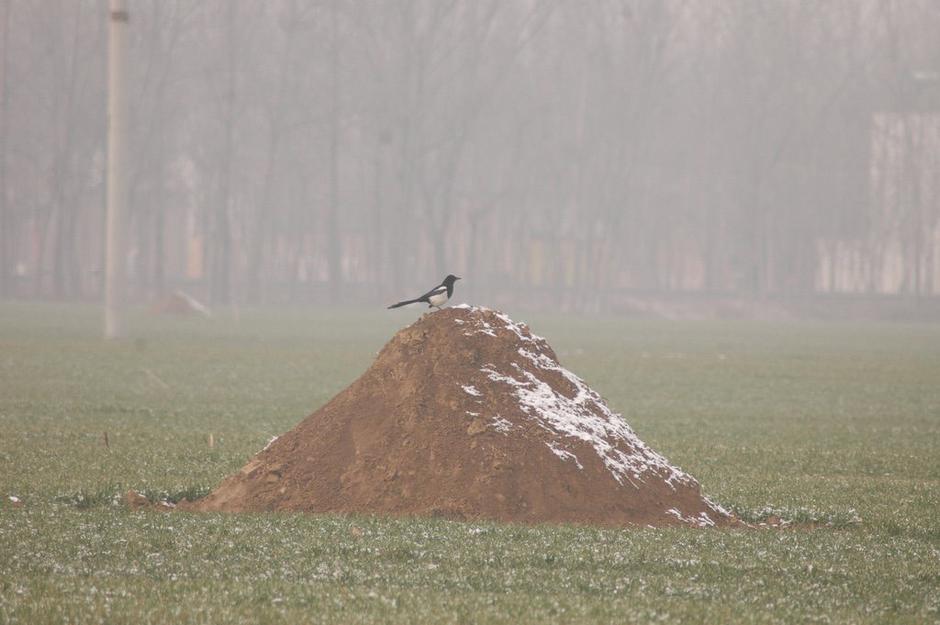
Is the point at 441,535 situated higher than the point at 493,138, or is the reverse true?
the point at 493,138

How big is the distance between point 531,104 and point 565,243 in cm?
2010

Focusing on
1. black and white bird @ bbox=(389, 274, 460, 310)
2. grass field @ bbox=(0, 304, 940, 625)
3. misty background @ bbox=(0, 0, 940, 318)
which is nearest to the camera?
grass field @ bbox=(0, 304, 940, 625)

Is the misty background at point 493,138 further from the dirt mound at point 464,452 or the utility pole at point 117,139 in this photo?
the dirt mound at point 464,452

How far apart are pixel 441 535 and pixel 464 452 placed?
4.01ft

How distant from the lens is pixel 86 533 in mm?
9078

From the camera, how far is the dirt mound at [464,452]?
1016 centimetres

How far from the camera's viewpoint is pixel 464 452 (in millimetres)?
10320

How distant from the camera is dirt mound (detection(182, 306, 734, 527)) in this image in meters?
10.2

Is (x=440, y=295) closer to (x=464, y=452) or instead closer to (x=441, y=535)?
(x=464, y=452)

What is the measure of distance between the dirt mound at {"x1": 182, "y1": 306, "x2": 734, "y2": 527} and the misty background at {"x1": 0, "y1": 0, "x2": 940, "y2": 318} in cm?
5702

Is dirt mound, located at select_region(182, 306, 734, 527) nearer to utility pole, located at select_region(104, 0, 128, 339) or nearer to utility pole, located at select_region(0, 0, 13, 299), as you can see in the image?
utility pole, located at select_region(104, 0, 128, 339)

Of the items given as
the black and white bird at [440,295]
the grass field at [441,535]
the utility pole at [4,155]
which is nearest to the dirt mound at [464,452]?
the black and white bird at [440,295]

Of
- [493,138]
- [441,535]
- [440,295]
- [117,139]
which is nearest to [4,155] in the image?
[493,138]

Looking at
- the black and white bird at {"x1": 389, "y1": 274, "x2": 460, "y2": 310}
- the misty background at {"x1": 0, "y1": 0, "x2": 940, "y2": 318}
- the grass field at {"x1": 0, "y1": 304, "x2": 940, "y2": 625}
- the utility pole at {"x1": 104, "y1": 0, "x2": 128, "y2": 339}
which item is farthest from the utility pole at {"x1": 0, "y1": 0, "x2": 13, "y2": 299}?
the black and white bird at {"x1": 389, "y1": 274, "x2": 460, "y2": 310}
